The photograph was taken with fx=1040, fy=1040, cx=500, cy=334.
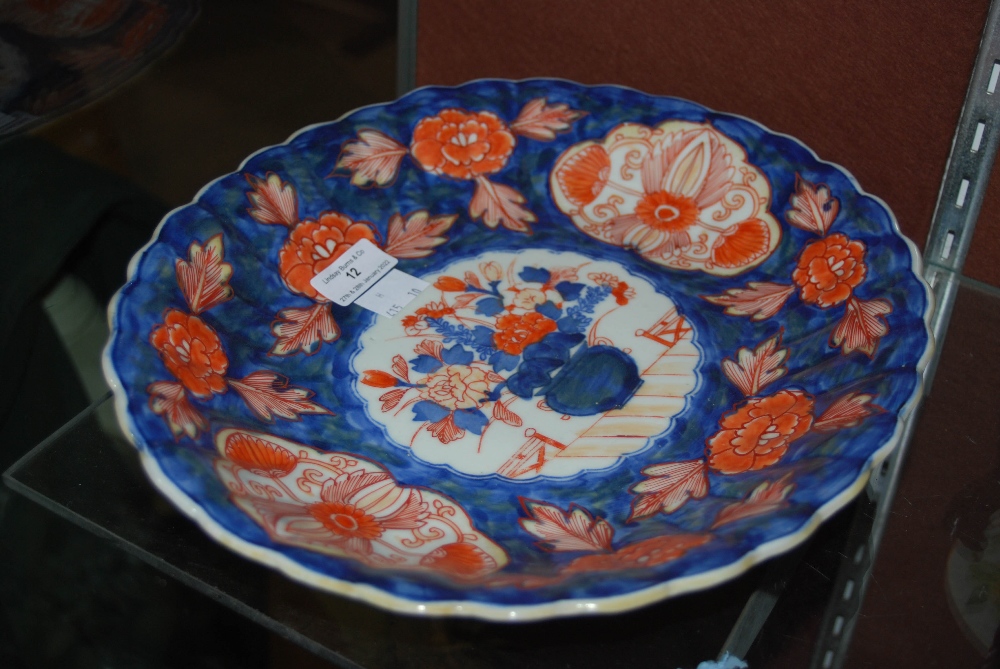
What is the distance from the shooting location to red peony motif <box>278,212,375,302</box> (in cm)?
73

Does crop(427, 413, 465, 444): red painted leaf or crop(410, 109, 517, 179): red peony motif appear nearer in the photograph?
crop(427, 413, 465, 444): red painted leaf

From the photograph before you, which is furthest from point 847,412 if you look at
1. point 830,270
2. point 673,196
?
point 673,196

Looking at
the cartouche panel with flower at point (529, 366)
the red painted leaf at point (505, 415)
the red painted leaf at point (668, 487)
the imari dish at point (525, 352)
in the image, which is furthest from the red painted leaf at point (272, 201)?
the red painted leaf at point (668, 487)

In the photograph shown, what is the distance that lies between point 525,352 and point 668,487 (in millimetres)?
155

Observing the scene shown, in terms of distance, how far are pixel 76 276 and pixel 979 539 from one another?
66 centimetres

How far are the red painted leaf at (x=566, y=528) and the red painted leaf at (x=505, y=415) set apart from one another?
0.06 meters

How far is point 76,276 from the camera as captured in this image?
794mm

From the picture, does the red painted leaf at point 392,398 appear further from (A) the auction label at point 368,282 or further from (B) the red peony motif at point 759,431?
(B) the red peony motif at point 759,431

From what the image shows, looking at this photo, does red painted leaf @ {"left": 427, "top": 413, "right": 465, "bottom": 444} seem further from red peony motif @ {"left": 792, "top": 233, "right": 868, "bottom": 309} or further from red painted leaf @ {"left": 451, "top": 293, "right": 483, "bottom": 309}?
red peony motif @ {"left": 792, "top": 233, "right": 868, "bottom": 309}

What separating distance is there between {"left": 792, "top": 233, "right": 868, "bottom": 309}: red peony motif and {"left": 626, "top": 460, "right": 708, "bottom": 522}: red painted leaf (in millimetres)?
163

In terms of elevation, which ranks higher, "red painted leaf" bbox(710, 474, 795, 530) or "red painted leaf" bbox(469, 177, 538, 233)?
"red painted leaf" bbox(469, 177, 538, 233)

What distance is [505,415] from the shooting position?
25.6 inches

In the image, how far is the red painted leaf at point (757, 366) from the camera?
0.66 metres

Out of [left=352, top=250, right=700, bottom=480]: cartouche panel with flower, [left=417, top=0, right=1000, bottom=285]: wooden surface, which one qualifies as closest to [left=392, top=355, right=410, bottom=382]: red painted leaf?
[left=352, top=250, right=700, bottom=480]: cartouche panel with flower
